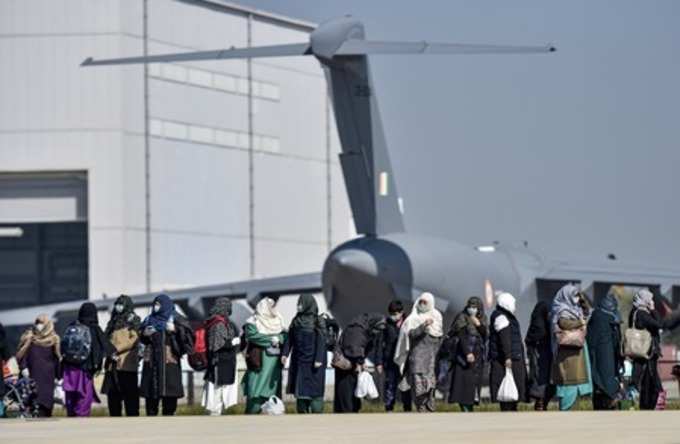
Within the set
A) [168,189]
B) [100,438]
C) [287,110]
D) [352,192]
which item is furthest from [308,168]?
[100,438]

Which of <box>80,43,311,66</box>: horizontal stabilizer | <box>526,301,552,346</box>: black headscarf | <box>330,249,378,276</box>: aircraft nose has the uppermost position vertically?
<box>80,43,311,66</box>: horizontal stabilizer

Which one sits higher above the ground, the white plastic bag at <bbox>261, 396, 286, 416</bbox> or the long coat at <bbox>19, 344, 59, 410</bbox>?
the long coat at <bbox>19, 344, 59, 410</bbox>

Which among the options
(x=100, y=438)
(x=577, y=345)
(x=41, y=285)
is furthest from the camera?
(x=41, y=285)

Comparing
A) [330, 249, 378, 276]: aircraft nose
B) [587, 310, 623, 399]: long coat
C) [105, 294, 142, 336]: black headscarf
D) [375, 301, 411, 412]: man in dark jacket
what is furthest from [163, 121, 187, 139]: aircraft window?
[587, 310, 623, 399]: long coat

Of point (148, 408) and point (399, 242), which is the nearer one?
point (148, 408)

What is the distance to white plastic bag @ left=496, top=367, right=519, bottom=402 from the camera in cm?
2523

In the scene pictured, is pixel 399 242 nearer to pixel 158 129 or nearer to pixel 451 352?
pixel 451 352

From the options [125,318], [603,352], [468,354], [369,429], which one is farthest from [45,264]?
[369,429]

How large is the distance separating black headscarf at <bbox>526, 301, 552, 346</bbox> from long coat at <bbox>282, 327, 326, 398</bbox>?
2854mm

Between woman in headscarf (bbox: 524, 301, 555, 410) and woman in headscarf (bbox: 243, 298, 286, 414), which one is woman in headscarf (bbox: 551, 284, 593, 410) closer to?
woman in headscarf (bbox: 524, 301, 555, 410)

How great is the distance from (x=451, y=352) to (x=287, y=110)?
135 feet

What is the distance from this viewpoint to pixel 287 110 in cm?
6681

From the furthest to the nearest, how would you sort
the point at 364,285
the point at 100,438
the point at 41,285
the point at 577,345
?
the point at 41,285 → the point at 364,285 → the point at 577,345 → the point at 100,438

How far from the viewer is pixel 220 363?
25875 millimetres
